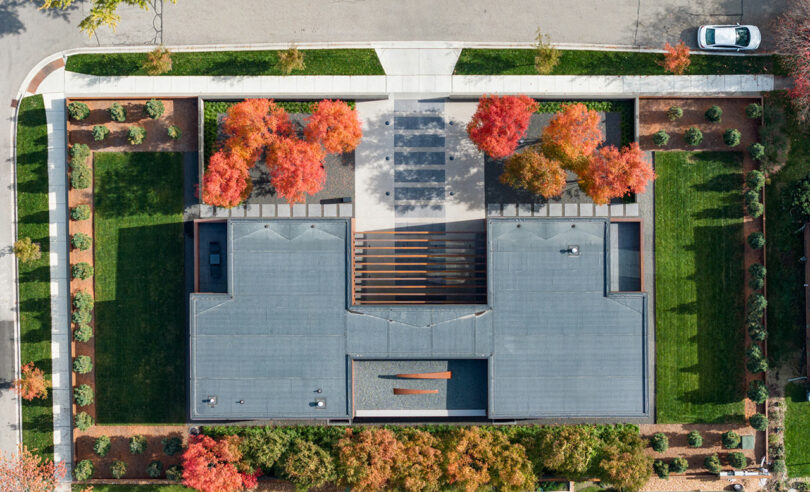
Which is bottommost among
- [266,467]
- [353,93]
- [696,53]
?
[266,467]

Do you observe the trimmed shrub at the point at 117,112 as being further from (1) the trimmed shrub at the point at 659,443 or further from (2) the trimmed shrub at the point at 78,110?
(1) the trimmed shrub at the point at 659,443

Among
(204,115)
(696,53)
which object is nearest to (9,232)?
(204,115)

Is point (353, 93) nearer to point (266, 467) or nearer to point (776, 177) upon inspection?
point (266, 467)

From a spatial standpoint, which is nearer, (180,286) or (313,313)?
(313,313)

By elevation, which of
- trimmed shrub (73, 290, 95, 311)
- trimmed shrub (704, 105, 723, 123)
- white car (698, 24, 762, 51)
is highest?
white car (698, 24, 762, 51)

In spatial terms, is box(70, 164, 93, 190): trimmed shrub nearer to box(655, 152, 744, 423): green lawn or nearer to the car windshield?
box(655, 152, 744, 423): green lawn

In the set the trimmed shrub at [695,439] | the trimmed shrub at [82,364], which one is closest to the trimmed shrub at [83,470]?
the trimmed shrub at [82,364]

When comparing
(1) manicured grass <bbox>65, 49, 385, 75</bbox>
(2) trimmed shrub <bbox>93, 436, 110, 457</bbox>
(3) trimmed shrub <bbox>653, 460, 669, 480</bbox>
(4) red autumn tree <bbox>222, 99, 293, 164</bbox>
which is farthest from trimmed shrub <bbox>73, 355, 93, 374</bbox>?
(3) trimmed shrub <bbox>653, 460, 669, 480</bbox>
